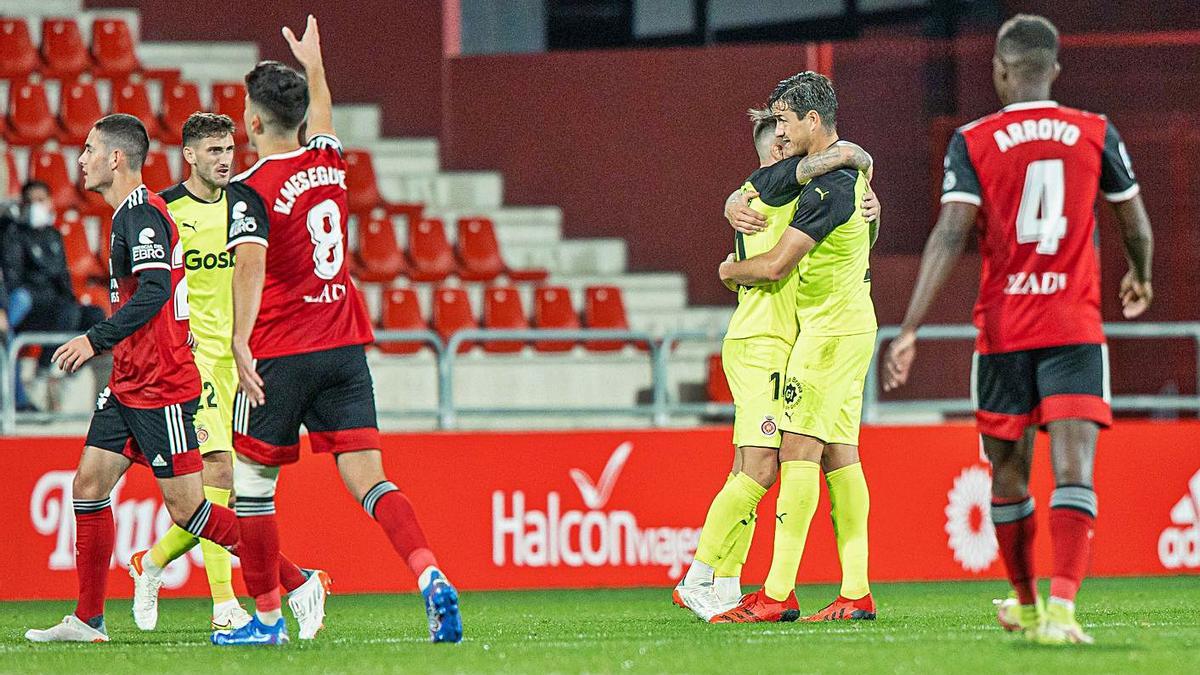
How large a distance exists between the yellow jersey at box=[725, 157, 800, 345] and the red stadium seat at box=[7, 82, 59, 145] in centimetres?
1023

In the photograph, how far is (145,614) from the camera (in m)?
7.94

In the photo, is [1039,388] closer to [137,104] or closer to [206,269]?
[206,269]

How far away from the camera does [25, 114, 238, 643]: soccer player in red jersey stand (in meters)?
6.97

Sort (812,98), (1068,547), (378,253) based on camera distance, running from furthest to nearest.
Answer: (378,253)
(812,98)
(1068,547)

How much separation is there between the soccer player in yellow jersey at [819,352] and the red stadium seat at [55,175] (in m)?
9.58

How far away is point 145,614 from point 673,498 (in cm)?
428

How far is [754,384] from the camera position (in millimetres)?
7551

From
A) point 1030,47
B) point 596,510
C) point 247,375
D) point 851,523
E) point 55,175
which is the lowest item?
point 596,510

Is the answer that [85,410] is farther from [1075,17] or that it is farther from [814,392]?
[1075,17]

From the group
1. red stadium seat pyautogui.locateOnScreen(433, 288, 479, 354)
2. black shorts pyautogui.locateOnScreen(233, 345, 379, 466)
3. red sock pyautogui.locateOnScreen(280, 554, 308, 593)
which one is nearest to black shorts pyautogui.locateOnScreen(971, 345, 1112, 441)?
black shorts pyautogui.locateOnScreen(233, 345, 379, 466)

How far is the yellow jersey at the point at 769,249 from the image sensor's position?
7.56 metres

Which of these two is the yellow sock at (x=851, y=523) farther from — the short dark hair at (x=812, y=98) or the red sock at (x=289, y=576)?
the red sock at (x=289, y=576)

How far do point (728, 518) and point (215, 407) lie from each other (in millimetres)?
2549

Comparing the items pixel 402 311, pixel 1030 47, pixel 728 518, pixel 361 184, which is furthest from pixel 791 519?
pixel 361 184
